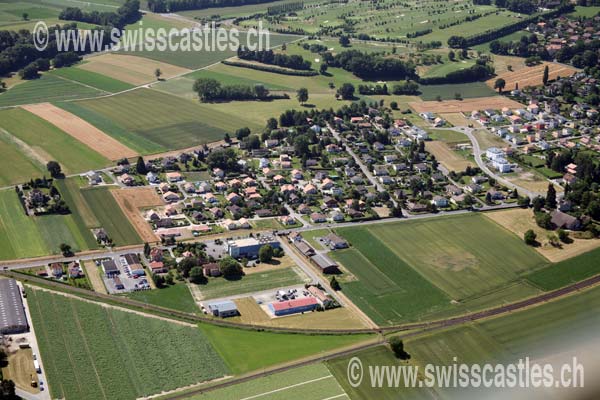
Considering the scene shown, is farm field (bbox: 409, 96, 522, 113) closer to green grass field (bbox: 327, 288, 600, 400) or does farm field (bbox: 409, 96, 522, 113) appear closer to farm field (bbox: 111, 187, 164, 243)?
farm field (bbox: 111, 187, 164, 243)

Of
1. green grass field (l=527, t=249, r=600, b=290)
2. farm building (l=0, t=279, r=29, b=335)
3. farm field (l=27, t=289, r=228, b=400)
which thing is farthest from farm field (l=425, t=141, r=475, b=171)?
farm building (l=0, t=279, r=29, b=335)

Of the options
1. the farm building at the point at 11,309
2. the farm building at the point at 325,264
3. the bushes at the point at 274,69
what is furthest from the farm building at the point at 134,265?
the bushes at the point at 274,69

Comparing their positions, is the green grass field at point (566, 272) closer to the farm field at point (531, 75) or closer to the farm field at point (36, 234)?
the farm field at point (36, 234)

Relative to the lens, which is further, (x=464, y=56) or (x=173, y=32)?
(x=173, y=32)

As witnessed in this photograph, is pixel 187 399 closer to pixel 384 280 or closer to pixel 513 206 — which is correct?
pixel 384 280

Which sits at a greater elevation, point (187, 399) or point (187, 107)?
point (187, 107)

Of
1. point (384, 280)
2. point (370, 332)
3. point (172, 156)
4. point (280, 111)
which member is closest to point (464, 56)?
point (280, 111)
